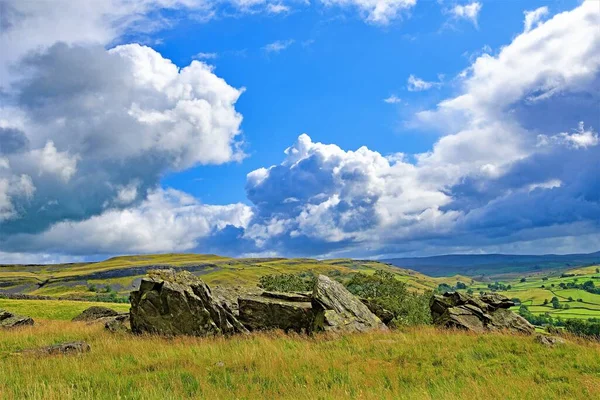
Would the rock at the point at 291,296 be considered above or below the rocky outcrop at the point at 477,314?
above

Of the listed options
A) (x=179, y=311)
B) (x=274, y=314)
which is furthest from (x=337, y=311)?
(x=179, y=311)

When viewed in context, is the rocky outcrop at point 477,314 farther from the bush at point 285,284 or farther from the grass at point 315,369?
the bush at point 285,284

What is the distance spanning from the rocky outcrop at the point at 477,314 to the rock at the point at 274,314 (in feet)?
30.1

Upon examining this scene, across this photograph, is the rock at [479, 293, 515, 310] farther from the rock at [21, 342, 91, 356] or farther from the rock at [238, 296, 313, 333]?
the rock at [21, 342, 91, 356]

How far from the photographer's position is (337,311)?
27188mm

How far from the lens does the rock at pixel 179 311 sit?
87.1ft

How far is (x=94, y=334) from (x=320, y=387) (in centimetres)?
1880

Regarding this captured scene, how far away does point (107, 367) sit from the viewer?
17266 mm

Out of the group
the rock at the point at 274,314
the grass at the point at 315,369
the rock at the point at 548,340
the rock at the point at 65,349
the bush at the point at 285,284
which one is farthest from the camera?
the bush at the point at 285,284

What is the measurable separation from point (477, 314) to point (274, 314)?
13.9 metres

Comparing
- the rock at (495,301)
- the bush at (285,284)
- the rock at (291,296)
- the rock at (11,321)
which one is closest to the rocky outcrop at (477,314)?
the rock at (495,301)

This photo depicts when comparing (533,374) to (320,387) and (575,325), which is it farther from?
(575,325)

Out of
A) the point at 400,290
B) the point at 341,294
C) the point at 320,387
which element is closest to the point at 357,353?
the point at 320,387

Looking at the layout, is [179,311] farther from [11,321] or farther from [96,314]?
[96,314]
